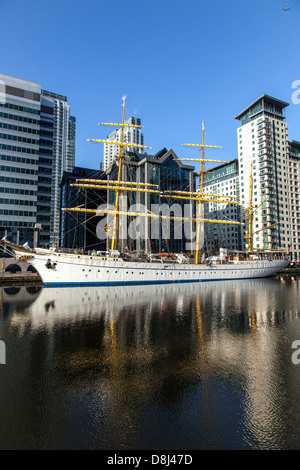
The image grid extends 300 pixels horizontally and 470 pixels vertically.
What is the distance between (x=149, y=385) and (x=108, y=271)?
102ft

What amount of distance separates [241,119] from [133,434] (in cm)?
11516

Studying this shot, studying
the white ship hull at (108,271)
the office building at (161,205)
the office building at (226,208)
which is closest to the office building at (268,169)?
the office building at (226,208)

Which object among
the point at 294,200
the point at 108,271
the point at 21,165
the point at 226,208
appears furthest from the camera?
the point at 226,208

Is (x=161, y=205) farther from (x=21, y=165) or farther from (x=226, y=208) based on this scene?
(x=226, y=208)

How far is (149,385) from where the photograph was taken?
8.31 metres

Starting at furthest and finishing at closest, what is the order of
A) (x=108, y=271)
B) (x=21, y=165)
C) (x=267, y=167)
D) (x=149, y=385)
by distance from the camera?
1. (x=267, y=167)
2. (x=21, y=165)
3. (x=108, y=271)
4. (x=149, y=385)

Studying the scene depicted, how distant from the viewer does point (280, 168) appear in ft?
310

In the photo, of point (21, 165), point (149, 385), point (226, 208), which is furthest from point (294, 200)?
point (149, 385)

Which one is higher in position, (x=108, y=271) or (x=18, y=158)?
(x=18, y=158)

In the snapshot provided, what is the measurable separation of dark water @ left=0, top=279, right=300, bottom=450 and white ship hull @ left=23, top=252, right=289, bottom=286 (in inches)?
796

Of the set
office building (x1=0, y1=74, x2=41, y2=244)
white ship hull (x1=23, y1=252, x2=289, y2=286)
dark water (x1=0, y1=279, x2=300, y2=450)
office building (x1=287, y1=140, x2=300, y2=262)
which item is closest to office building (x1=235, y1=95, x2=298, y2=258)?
office building (x1=287, y1=140, x2=300, y2=262)

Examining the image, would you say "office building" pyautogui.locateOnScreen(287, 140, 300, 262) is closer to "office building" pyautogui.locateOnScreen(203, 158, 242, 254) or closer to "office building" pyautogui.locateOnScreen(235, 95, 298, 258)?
"office building" pyautogui.locateOnScreen(235, 95, 298, 258)

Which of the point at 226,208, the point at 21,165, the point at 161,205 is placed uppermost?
the point at 21,165
